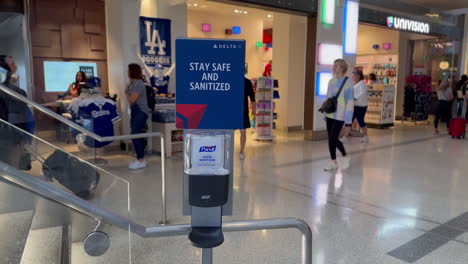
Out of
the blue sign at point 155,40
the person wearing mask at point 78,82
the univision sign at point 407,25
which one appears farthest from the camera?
the univision sign at point 407,25

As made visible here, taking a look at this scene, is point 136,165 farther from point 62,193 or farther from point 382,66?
point 382,66

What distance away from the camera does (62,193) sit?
5.48ft

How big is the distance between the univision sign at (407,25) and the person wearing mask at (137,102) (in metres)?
6.81

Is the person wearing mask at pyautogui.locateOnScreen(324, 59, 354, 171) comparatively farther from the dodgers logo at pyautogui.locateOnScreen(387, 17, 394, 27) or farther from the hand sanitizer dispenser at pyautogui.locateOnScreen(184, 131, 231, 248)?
the dodgers logo at pyautogui.locateOnScreen(387, 17, 394, 27)

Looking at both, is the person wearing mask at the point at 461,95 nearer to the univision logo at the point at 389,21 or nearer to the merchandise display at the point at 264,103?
the univision logo at the point at 389,21

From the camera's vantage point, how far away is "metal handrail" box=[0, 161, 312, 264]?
1.35 meters

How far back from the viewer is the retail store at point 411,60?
1123cm

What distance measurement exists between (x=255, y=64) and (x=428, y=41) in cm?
566

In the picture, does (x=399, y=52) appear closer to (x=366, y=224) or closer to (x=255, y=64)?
(x=255, y=64)

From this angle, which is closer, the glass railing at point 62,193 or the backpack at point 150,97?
the glass railing at point 62,193

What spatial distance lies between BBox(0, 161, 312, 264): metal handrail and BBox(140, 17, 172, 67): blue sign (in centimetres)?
509

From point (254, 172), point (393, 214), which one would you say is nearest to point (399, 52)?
point (254, 172)

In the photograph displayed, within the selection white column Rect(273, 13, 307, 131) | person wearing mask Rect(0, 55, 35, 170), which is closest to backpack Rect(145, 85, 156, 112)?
person wearing mask Rect(0, 55, 35, 170)

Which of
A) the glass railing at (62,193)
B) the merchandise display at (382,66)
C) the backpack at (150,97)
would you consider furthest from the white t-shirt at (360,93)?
the glass railing at (62,193)
